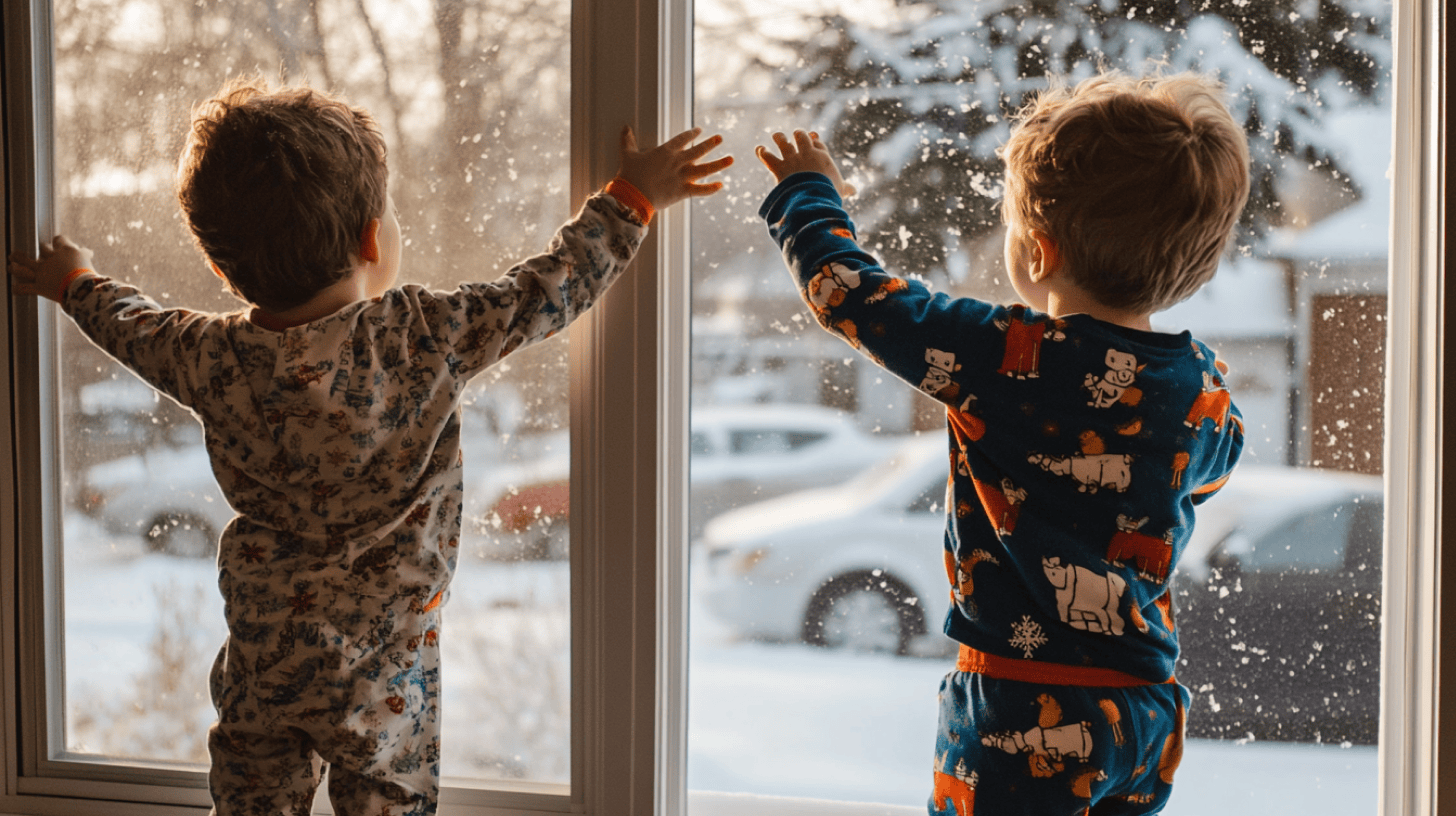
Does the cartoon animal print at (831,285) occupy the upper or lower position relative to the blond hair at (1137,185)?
lower

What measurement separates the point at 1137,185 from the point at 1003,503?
30 centimetres

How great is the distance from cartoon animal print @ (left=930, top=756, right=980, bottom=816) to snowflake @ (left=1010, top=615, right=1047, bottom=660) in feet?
0.37

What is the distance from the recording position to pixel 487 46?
1075 millimetres

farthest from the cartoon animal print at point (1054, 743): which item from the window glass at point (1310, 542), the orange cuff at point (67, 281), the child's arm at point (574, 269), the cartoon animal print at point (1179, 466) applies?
the orange cuff at point (67, 281)

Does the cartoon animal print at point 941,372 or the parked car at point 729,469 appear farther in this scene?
the parked car at point 729,469

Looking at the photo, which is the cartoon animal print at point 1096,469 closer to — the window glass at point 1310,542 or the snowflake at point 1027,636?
the snowflake at point 1027,636

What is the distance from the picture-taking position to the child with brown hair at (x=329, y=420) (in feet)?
2.95

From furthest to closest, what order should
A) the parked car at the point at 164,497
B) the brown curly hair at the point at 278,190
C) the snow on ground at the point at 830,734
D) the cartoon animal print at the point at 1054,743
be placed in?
the parked car at the point at 164,497 → the snow on ground at the point at 830,734 → the brown curly hair at the point at 278,190 → the cartoon animal print at the point at 1054,743

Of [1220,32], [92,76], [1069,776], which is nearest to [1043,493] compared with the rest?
[1069,776]

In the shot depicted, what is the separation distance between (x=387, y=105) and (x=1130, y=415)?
871mm

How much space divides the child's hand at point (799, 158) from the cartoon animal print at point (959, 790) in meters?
0.57

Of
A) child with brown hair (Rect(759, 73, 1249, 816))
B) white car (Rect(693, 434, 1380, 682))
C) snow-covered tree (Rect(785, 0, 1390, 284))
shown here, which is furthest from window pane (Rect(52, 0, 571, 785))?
child with brown hair (Rect(759, 73, 1249, 816))

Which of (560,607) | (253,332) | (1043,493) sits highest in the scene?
(253,332)

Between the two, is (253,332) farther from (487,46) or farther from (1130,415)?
(1130,415)
